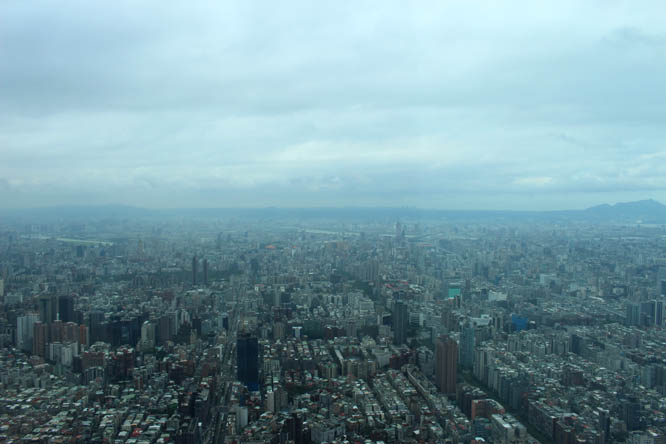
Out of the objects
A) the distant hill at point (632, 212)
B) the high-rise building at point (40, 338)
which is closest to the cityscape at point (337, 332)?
the high-rise building at point (40, 338)

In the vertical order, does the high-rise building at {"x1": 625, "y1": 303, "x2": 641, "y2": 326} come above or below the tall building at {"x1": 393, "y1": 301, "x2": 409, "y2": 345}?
above

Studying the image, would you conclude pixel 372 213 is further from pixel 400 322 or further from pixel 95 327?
pixel 95 327

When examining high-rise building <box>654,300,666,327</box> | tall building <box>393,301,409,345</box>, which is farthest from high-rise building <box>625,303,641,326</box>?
tall building <box>393,301,409,345</box>

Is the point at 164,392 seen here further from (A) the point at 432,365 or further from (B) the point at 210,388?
(A) the point at 432,365

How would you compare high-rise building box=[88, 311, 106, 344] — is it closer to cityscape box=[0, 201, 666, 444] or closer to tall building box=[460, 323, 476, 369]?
cityscape box=[0, 201, 666, 444]

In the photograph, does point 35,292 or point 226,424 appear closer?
point 226,424

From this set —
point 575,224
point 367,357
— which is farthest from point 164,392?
point 575,224
